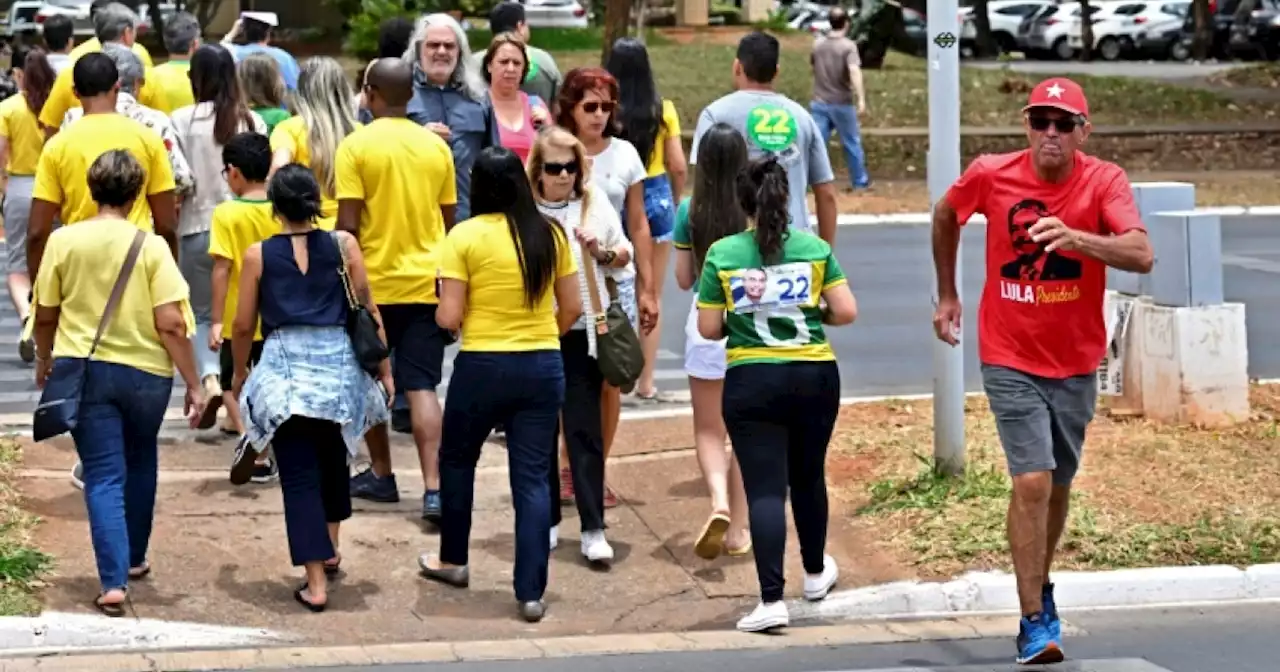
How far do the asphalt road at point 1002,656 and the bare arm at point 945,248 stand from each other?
1.25m

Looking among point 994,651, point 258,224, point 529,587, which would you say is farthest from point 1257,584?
point 258,224

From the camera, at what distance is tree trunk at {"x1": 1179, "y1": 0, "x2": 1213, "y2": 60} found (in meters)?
46.5

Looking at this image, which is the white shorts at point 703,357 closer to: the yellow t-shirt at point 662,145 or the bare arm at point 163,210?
the yellow t-shirt at point 662,145

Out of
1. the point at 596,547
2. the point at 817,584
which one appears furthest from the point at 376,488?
the point at 817,584

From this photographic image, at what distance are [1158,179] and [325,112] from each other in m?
17.1

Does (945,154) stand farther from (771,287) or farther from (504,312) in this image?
(504,312)

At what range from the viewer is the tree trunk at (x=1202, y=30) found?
46500 mm

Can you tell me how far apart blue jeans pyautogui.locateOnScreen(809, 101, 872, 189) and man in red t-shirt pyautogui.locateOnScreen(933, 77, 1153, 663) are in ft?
50.7

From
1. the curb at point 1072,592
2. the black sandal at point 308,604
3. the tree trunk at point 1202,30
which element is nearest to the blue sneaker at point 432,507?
the black sandal at point 308,604

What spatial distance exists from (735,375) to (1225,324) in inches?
148

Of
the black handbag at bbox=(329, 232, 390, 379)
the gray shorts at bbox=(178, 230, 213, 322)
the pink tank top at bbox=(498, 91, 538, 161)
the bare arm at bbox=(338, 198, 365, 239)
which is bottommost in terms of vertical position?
the gray shorts at bbox=(178, 230, 213, 322)

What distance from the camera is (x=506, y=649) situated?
732 cm

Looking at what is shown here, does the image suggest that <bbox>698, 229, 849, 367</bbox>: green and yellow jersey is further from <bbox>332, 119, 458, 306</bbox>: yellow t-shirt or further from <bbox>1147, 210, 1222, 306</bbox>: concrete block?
<bbox>1147, 210, 1222, 306</bbox>: concrete block

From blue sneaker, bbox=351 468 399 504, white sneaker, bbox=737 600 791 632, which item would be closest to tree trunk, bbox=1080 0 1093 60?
blue sneaker, bbox=351 468 399 504
